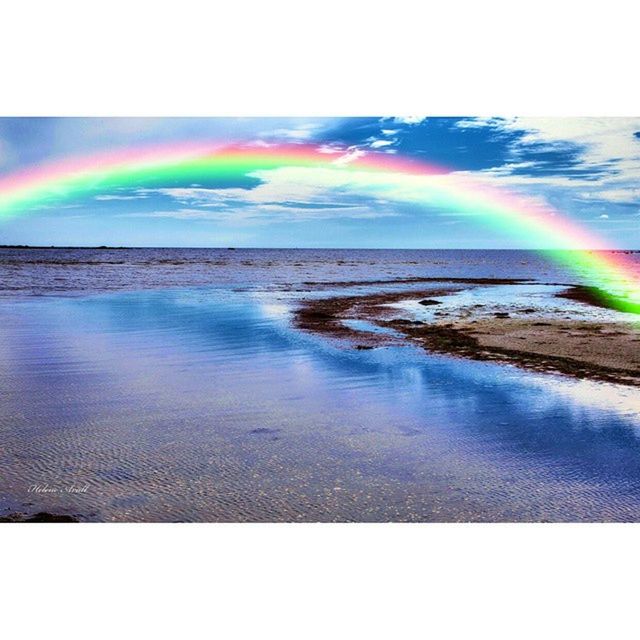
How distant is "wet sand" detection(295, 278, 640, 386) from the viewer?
25.5ft

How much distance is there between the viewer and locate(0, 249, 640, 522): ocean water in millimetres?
4102

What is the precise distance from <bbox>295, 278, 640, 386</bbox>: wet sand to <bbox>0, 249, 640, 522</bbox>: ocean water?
66cm

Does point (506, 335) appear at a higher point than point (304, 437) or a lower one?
higher

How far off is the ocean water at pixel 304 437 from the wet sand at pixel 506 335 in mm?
665

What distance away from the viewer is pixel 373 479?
4359 millimetres

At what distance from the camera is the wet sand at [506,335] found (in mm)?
7773

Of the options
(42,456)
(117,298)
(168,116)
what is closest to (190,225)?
(168,116)

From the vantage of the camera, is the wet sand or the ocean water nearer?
the ocean water

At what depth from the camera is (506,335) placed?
392 inches

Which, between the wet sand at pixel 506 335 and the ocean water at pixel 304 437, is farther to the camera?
the wet sand at pixel 506 335

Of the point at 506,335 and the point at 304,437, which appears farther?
the point at 506,335

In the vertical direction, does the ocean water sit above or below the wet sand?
below

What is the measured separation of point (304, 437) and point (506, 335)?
18.9 ft

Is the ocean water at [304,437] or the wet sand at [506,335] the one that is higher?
the wet sand at [506,335]
